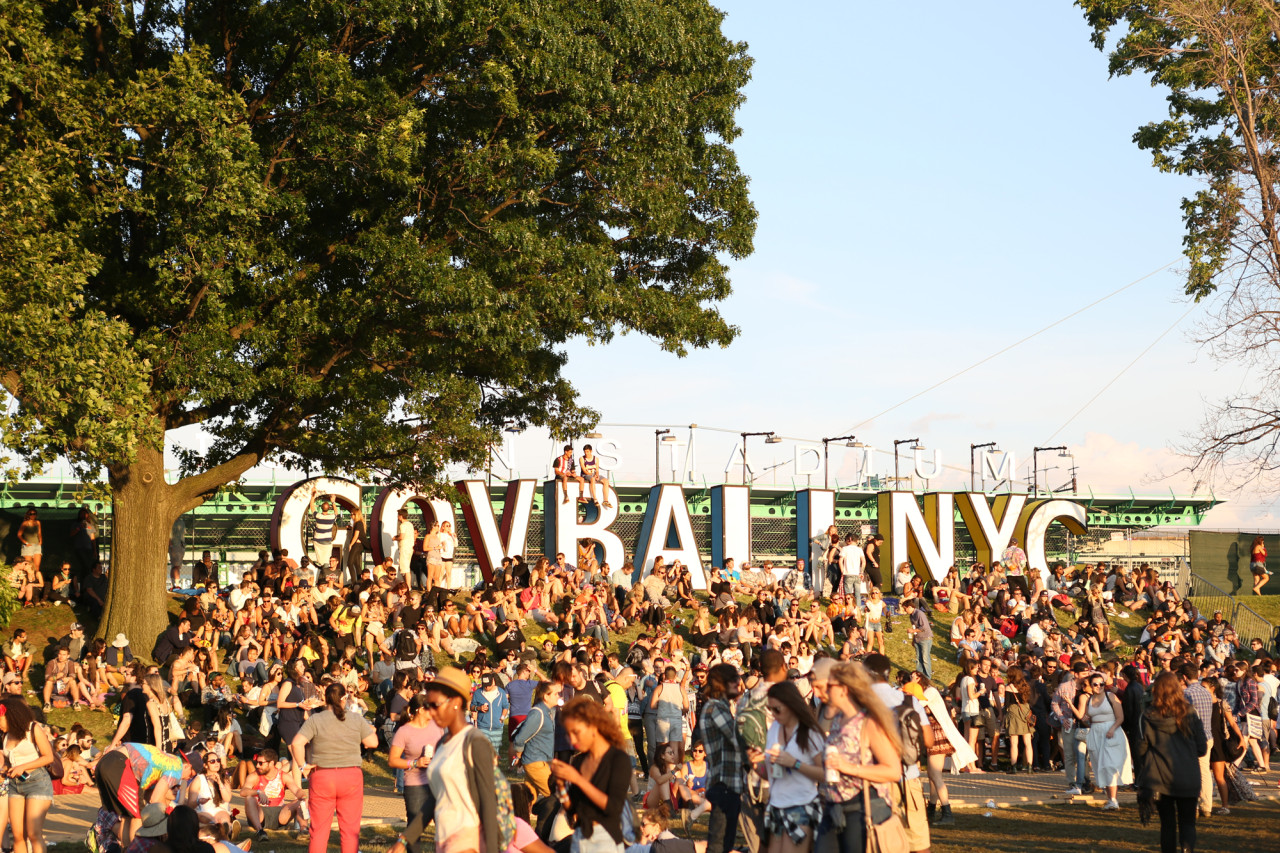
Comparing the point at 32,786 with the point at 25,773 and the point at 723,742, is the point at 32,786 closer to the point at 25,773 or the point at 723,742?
the point at 25,773

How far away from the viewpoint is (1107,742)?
583 inches

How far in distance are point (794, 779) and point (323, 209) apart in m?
16.4

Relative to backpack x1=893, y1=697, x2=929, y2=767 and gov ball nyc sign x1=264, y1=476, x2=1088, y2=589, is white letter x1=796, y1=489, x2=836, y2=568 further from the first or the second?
backpack x1=893, y1=697, x2=929, y2=767

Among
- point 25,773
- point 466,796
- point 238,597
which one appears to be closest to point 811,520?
point 238,597

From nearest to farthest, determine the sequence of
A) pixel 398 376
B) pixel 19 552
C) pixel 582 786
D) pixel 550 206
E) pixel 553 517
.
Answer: pixel 582 786 → pixel 398 376 → pixel 550 206 → pixel 19 552 → pixel 553 517

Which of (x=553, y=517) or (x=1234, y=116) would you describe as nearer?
(x=1234, y=116)

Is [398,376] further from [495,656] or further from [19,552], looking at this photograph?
[19,552]

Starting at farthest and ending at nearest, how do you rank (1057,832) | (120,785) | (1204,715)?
1. (1204,715)
2. (1057,832)
3. (120,785)

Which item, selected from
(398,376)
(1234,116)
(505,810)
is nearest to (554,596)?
(398,376)

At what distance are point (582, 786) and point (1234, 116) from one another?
68.6ft

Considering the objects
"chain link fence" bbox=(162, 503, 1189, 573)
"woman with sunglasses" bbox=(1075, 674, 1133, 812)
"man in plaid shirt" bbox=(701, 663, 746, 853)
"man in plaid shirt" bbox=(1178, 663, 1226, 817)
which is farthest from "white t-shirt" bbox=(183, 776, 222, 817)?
"chain link fence" bbox=(162, 503, 1189, 573)

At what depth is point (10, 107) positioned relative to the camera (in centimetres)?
1811

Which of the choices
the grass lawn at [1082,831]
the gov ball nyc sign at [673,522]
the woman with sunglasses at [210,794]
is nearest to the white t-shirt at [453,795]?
the woman with sunglasses at [210,794]

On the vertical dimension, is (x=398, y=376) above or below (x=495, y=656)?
above
